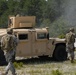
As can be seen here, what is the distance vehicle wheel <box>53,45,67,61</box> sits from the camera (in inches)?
738

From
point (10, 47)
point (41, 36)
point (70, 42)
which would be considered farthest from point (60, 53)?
point (10, 47)

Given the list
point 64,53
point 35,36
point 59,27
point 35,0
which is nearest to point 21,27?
point 35,36

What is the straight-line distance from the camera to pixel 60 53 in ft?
62.1

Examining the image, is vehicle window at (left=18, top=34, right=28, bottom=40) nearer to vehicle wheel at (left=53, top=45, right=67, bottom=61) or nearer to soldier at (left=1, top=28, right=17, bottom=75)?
vehicle wheel at (left=53, top=45, right=67, bottom=61)

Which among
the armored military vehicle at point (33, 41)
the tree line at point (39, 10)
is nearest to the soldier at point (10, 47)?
the armored military vehicle at point (33, 41)

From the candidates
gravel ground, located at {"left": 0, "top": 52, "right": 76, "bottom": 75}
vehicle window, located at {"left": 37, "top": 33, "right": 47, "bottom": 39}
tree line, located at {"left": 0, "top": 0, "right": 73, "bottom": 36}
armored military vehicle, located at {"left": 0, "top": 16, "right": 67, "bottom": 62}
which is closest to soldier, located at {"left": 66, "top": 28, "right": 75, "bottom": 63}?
gravel ground, located at {"left": 0, "top": 52, "right": 76, "bottom": 75}

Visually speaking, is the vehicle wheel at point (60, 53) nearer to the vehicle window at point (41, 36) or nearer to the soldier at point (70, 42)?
the vehicle window at point (41, 36)

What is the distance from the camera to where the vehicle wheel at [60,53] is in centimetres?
1875

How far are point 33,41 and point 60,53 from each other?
6.08ft

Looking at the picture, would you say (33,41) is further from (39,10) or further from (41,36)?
(39,10)

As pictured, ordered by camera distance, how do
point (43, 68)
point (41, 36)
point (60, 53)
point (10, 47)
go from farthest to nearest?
point (60, 53) → point (41, 36) → point (43, 68) → point (10, 47)

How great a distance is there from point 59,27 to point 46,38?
147ft

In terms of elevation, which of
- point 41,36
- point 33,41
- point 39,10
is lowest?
point 39,10

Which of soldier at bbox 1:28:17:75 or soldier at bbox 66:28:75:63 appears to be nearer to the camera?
soldier at bbox 1:28:17:75
